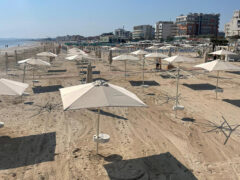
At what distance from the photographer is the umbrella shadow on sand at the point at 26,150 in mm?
5180

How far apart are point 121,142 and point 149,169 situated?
143 centimetres

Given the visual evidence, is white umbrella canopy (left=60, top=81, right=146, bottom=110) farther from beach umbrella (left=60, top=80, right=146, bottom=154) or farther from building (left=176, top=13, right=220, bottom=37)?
A: building (left=176, top=13, right=220, bottom=37)

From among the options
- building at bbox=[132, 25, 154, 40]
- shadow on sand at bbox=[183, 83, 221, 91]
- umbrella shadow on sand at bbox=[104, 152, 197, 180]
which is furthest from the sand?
building at bbox=[132, 25, 154, 40]

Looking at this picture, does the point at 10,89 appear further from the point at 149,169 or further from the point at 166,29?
the point at 166,29

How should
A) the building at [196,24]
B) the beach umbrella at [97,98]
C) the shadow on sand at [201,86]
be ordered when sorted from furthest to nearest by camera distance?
the building at [196,24] → the shadow on sand at [201,86] → the beach umbrella at [97,98]

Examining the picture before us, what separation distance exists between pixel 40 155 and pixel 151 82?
10153 mm

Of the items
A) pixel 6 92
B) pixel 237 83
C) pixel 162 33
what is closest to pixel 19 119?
pixel 6 92

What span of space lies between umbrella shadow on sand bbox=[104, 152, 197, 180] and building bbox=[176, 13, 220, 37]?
375ft

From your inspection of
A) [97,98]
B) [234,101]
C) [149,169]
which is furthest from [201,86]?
[97,98]

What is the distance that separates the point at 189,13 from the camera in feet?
383

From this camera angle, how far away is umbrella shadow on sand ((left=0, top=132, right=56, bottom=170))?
5.18 m

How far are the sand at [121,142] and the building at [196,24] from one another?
365ft

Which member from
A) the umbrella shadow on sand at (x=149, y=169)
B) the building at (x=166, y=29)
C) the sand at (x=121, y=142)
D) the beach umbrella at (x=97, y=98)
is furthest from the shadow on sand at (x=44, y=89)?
the building at (x=166, y=29)

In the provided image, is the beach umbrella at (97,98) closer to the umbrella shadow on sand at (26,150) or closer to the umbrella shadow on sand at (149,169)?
the umbrella shadow on sand at (149,169)
